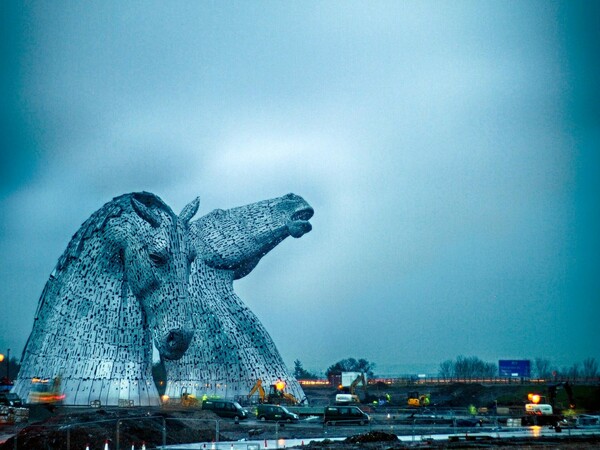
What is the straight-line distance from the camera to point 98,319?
114 feet

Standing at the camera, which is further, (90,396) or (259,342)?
(259,342)

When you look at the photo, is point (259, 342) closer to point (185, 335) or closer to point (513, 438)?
point (185, 335)

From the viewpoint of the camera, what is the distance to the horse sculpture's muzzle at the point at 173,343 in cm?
2894

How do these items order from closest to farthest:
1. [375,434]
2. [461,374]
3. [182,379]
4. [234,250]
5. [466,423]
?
[375,434] → [466,423] → [182,379] → [234,250] → [461,374]

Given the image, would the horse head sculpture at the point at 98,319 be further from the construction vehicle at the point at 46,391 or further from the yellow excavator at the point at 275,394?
the yellow excavator at the point at 275,394

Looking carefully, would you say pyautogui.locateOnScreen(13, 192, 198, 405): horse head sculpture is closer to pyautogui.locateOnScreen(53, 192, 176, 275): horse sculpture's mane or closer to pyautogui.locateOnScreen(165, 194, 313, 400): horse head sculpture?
pyautogui.locateOnScreen(53, 192, 176, 275): horse sculpture's mane

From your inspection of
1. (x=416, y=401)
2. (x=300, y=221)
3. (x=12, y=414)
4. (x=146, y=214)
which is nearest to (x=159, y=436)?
(x=12, y=414)

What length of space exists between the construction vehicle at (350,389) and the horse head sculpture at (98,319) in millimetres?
17656

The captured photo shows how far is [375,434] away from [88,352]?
668 inches

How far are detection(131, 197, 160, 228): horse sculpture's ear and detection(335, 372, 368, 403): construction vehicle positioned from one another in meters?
24.1

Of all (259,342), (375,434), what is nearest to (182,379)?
(259,342)

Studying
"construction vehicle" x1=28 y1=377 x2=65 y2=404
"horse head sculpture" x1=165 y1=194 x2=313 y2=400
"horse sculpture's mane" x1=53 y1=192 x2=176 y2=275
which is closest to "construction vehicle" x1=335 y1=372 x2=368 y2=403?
"horse head sculpture" x1=165 y1=194 x2=313 y2=400

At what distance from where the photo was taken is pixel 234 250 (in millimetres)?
49094

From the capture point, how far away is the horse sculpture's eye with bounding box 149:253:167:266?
30.6 metres
